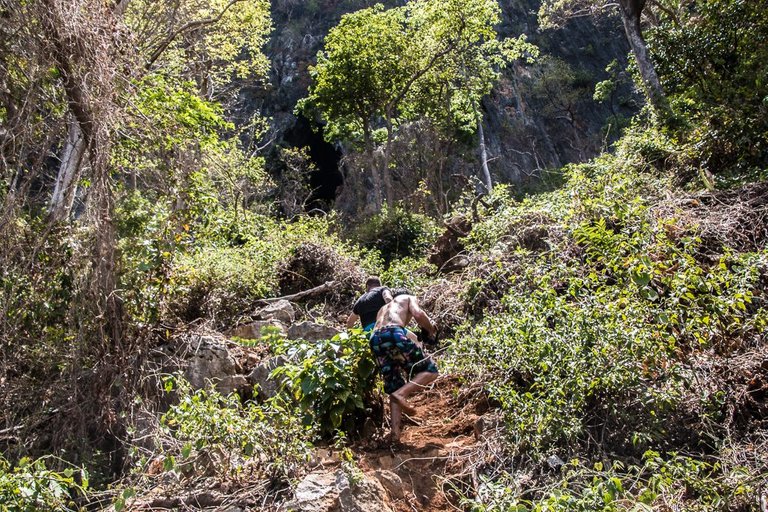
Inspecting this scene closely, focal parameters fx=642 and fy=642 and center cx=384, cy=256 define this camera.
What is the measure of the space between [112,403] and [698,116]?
365 inches

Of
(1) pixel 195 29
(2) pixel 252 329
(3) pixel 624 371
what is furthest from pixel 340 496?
(1) pixel 195 29

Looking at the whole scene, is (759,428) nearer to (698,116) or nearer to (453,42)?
(698,116)

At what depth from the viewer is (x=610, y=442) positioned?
15.6 ft

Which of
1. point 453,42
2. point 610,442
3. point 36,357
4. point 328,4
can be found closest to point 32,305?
point 36,357

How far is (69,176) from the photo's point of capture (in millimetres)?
7867

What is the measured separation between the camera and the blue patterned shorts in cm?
517

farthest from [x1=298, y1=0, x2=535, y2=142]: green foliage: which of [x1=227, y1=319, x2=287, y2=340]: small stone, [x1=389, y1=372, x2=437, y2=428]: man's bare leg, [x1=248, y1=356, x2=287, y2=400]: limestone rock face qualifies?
[x1=389, y1=372, x2=437, y2=428]: man's bare leg

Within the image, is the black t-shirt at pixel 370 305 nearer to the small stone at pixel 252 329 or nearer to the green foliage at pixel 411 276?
the small stone at pixel 252 329

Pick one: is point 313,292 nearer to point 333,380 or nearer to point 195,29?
point 333,380

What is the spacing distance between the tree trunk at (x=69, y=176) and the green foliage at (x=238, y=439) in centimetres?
324

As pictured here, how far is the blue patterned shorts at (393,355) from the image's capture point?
5172 mm

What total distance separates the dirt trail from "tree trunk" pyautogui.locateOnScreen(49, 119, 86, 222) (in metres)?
4.21

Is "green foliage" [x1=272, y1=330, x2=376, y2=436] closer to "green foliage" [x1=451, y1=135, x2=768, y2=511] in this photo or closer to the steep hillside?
"green foliage" [x1=451, y1=135, x2=768, y2=511]

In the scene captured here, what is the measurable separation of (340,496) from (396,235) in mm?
10604
